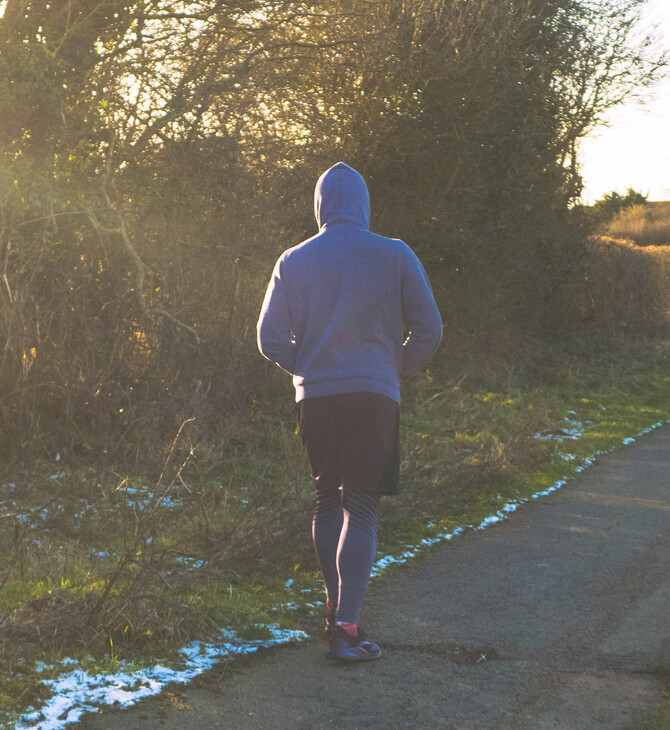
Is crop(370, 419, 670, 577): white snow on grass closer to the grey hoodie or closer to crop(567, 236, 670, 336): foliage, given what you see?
the grey hoodie

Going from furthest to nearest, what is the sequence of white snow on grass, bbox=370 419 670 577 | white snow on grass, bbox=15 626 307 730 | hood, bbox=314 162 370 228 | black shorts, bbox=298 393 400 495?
white snow on grass, bbox=370 419 670 577 → hood, bbox=314 162 370 228 → black shorts, bbox=298 393 400 495 → white snow on grass, bbox=15 626 307 730

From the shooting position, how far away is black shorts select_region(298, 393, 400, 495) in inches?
170

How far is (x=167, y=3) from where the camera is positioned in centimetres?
1115

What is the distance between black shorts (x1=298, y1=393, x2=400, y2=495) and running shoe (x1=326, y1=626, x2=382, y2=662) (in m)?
0.62

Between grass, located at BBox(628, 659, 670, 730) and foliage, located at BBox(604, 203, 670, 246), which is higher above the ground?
foliage, located at BBox(604, 203, 670, 246)

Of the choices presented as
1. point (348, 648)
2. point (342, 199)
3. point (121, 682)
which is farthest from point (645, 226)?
point (121, 682)

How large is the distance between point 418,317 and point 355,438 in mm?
599

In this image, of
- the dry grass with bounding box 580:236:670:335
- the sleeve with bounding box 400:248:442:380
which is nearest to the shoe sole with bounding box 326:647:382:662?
the sleeve with bounding box 400:248:442:380

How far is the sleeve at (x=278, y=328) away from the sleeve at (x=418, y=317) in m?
0.51

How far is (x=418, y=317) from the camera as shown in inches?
175

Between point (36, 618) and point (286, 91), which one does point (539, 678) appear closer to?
point (36, 618)

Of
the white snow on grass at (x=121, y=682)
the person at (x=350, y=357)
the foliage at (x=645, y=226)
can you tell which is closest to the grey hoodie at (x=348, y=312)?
the person at (x=350, y=357)

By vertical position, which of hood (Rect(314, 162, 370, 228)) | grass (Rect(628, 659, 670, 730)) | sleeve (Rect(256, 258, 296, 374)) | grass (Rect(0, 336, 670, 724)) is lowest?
grass (Rect(628, 659, 670, 730))

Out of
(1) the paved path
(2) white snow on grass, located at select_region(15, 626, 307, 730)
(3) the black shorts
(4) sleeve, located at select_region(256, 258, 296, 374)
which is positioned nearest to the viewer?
(2) white snow on grass, located at select_region(15, 626, 307, 730)
